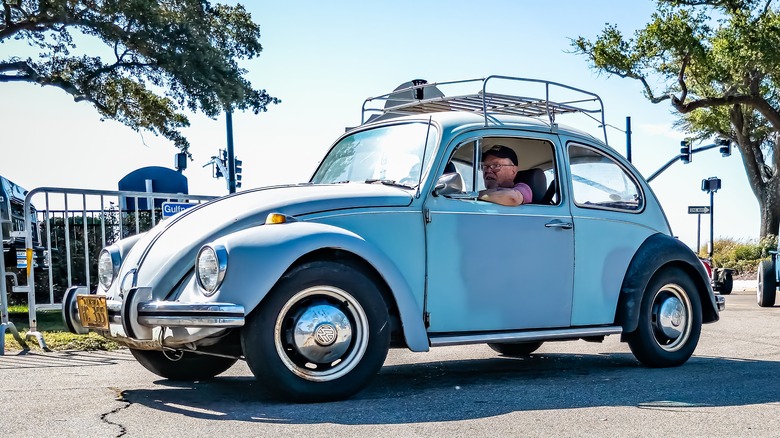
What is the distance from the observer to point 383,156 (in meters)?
6.50

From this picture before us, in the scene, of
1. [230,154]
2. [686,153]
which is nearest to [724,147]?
[686,153]

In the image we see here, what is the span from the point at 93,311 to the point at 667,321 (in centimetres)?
418

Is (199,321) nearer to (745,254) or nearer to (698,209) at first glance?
(698,209)

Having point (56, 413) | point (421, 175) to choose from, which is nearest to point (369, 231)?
point (421, 175)

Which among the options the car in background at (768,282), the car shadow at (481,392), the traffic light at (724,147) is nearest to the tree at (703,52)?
the traffic light at (724,147)

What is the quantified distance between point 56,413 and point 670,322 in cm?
449

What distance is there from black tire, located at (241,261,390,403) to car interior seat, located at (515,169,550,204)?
1876 mm

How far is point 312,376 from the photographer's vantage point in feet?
17.0

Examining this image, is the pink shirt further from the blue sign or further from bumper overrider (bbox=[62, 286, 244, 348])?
the blue sign

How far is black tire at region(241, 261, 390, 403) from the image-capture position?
505 cm

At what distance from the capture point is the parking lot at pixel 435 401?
4.55 metres

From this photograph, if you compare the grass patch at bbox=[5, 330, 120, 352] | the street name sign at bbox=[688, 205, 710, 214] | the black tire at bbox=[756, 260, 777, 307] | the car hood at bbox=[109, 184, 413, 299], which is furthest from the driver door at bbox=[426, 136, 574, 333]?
the street name sign at bbox=[688, 205, 710, 214]

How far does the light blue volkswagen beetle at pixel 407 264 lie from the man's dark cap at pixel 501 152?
0.17 ft

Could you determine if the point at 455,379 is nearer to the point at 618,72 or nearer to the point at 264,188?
the point at 264,188
